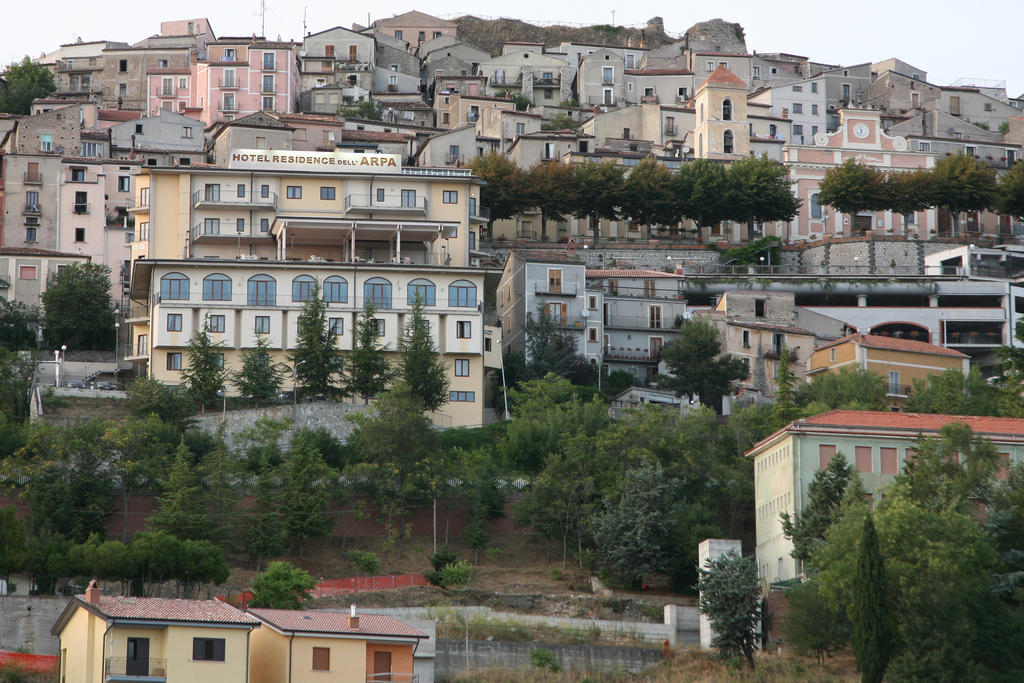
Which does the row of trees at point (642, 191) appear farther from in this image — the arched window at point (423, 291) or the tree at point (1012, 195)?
the arched window at point (423, 291)

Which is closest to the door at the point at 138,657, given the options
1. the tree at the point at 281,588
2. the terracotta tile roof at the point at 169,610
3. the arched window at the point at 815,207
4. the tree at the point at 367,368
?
the terracotta tile roof at the point at 169,610

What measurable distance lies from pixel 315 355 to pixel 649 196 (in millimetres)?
36035

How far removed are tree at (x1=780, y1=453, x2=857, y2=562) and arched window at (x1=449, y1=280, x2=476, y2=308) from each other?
84.4 feet

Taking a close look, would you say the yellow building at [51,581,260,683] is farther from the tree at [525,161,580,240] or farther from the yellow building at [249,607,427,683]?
the tree at [525,161,580,240]

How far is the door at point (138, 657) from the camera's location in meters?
43.2

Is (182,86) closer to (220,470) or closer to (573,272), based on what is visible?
(573,272)

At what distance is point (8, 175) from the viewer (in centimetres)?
9588

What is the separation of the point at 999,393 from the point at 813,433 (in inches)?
659

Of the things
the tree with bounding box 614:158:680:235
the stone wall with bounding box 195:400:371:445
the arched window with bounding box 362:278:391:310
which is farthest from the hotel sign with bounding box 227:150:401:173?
the stone wall with bounding box 195:400:371:445

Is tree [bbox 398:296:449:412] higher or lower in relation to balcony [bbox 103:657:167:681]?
higher

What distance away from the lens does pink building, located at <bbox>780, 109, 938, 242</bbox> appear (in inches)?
4232

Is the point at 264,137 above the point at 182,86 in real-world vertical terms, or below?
below

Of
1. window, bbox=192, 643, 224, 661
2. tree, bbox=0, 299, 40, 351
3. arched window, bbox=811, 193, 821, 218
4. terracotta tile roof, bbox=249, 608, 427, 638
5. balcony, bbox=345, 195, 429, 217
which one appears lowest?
window, bbox=192, 643, 224, 661

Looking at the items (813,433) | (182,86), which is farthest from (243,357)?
(182,86)
